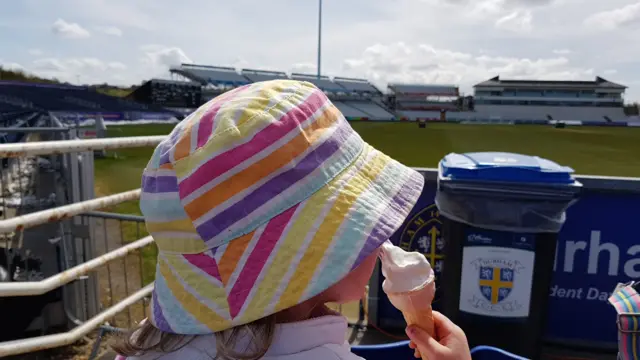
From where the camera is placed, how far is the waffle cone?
112 centimetres

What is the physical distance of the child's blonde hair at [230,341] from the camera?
2.69 ft

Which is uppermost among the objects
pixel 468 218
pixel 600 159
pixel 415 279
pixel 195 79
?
pixel 195 79

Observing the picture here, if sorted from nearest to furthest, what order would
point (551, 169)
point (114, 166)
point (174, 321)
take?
1. point (174, 321)
2. point (551, 169)
3. point (114, 166)

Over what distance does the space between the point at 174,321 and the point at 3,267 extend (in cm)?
332

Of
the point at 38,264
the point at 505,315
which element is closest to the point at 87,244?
the point at 38,264

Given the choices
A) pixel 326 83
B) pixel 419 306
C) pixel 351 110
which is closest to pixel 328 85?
pixel 326 83

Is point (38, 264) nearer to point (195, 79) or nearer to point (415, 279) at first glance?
point (415, 279)

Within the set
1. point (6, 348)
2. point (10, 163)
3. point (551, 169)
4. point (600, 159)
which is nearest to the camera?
point (6, 348)

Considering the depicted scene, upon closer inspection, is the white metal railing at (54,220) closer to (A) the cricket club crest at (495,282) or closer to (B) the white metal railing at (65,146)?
(B) the white metal railing at (65,146)

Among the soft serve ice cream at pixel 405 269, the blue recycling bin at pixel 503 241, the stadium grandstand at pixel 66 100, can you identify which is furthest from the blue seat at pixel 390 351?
the stadium grandstand at pixel 66 100

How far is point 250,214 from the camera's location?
82 cm

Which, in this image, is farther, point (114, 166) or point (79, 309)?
point (114, 166)

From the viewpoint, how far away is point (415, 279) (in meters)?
1.12

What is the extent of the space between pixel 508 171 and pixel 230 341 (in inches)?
100
